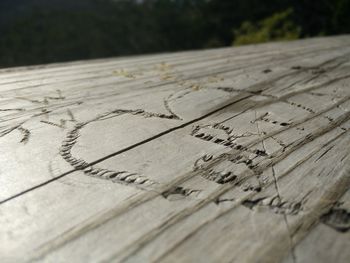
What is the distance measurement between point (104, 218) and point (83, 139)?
0.31m

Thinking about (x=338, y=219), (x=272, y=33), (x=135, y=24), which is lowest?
(x=272, y=33)

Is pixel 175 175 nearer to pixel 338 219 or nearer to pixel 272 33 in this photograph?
pixel 338 219

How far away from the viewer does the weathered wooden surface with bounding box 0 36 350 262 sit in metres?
0.47

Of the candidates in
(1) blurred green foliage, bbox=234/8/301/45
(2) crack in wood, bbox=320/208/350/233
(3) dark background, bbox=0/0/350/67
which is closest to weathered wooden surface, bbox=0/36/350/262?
(2) crack in wood, bbox=320/208/350/233

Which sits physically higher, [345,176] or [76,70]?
[76,70]

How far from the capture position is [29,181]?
1.98ft

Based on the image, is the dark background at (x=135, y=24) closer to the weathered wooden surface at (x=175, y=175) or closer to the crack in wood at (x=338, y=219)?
the weathered wooden surface at (x=175, y=175)

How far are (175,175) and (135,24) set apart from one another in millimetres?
14456

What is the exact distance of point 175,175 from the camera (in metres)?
0.63

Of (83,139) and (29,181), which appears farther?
(83,139)

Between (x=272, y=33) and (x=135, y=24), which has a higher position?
(x=135, y=24)

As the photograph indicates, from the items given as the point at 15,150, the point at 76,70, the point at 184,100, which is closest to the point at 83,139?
the point at 15,150

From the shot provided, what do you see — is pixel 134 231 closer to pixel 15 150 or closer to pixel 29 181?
pixel 29 181

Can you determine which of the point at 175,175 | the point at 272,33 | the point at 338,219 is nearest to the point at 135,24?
the point at 272,33
